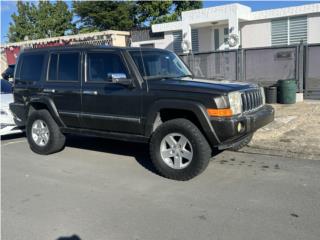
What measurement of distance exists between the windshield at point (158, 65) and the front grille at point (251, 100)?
1.19 metres

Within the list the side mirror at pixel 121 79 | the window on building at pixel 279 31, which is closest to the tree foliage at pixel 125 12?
the window on building at pixel 279 31

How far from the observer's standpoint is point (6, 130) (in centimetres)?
852

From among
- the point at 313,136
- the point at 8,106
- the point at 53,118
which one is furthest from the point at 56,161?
the point at 313,136

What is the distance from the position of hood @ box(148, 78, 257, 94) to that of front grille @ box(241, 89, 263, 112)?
0.11 metres

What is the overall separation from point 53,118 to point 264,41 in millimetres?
15112

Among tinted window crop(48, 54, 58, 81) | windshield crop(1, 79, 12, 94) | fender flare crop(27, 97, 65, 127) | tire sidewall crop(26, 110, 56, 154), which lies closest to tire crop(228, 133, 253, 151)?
fender flare crop(27, 97, 65, 127)

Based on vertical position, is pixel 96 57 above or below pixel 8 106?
above

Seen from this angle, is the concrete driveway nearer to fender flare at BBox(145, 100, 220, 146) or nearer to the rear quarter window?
fender flare at BBox(145, 100, 220, 146)

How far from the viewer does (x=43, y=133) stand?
7.24m

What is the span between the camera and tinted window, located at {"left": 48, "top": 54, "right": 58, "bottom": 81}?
7.06 metres

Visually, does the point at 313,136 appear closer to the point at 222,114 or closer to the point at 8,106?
the point at 222,114

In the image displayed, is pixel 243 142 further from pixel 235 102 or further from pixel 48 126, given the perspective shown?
pixel 48 126

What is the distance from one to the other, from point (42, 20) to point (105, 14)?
9.54 metres

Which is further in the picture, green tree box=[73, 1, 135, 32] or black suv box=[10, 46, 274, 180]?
green tree box=[73, 1, 135, 32]
